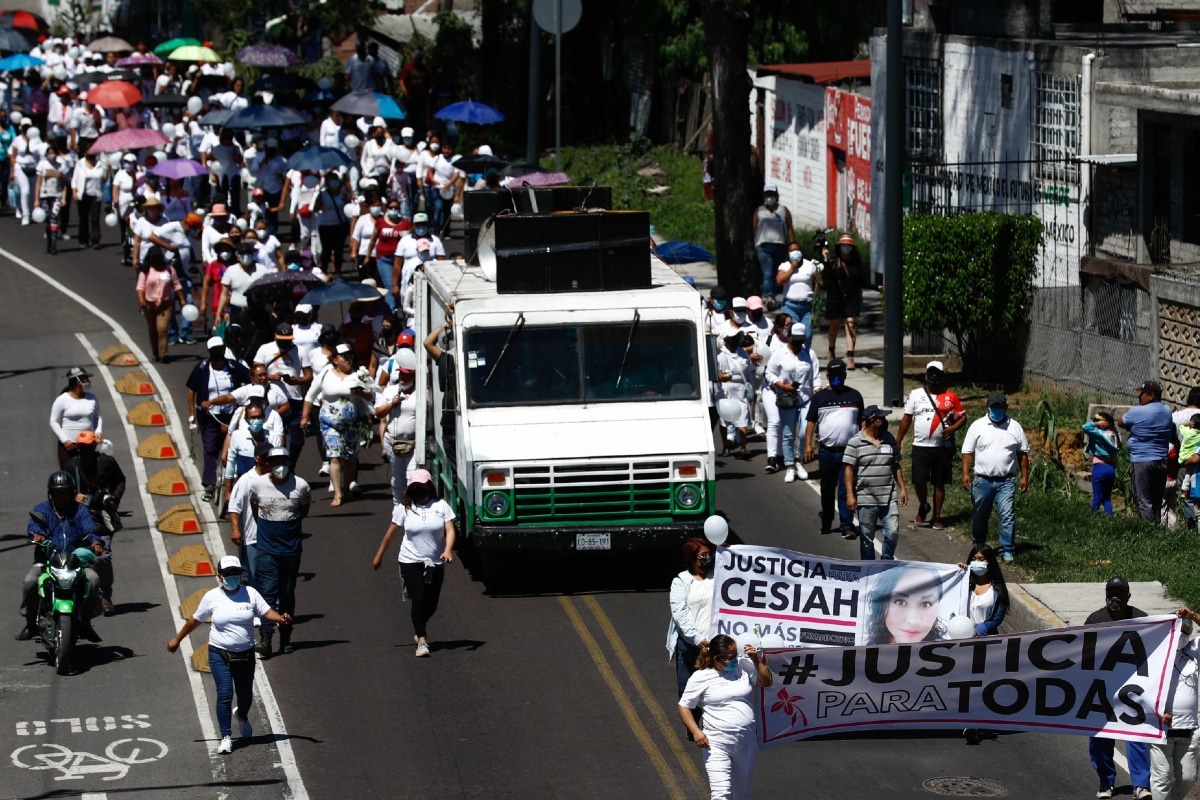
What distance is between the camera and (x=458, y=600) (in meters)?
17.8

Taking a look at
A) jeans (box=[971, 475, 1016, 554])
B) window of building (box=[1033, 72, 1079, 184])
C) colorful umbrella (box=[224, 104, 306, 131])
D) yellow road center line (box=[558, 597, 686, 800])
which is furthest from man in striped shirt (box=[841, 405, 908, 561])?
colorful umbrella (box=[224, 104, 306, 131])

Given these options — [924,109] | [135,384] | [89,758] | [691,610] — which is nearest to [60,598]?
[89,758]

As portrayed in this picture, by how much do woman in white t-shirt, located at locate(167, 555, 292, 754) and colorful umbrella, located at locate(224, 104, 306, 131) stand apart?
21846mm

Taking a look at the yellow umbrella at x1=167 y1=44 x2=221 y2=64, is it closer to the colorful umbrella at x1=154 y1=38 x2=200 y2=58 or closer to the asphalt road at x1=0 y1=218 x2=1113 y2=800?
the colorful umbrella at x1=154 y1=38 x2=200 y2=58

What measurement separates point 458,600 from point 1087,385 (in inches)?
397

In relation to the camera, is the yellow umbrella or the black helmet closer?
the black helmet

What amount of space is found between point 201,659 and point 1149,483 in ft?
29.8

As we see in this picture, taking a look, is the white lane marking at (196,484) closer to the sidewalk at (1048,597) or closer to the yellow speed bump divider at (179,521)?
the yellow speed bump divider at (179,521)

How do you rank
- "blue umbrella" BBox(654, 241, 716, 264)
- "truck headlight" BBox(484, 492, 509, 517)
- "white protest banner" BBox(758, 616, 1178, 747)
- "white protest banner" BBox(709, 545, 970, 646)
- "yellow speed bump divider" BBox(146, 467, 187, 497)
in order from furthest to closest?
"blue umbrella" BBox(654, 241, 716, 264) → "yellow speed bump divider" BBox(146, 467, 187, 497) → "truck headlight" BBox(484, 492, 509, 517) → "white protest banner" BBox(709, 545, 970, 646) → "white protest banner" BBox(758, 616, 1178, 747)

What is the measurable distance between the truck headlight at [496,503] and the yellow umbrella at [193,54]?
32.5 m

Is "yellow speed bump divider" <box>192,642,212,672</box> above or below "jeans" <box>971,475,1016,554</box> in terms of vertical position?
below

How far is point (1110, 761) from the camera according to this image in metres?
12.7

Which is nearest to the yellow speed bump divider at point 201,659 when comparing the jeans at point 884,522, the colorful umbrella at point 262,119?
the jeans at point 884,522

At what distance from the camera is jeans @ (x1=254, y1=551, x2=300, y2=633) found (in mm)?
16359
